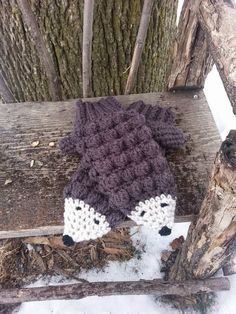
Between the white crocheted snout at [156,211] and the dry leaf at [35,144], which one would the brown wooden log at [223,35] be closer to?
the white crocheted snout at [156,211]

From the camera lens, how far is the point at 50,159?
0.95 metres

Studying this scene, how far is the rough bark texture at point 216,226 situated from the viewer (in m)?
0.65

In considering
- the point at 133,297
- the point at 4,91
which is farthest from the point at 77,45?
the point at 133,297

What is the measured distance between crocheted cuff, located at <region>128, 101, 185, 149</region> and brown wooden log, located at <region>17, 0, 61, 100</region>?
0.32m

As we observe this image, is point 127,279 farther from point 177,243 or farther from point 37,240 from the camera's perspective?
point 37,240

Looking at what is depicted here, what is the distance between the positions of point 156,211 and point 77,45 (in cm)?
65

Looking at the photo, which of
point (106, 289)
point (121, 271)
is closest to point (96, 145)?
point (106, 289)

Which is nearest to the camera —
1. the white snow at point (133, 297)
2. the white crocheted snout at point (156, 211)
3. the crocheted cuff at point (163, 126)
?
the white crocheted snout at point (156, 211)

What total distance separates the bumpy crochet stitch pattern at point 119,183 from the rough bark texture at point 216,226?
0.31 ft

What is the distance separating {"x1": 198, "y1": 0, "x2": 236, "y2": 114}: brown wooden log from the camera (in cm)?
68

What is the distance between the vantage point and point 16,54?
1198mm

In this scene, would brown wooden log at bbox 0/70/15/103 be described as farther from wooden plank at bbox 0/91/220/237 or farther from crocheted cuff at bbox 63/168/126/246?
crocheted cuff at bbox 63/168/126/246

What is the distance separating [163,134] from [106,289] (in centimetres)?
51

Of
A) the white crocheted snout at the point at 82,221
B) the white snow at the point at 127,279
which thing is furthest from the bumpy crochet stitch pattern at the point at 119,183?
the white snow at the point at 127,279
